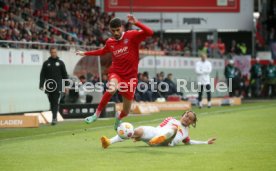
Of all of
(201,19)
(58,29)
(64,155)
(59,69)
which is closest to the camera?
(64,155)

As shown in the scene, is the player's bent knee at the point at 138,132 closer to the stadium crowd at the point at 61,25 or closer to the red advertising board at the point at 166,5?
the stadium crowd at the point at 61,25

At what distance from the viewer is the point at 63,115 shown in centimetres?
2755

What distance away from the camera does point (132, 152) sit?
45.2ft

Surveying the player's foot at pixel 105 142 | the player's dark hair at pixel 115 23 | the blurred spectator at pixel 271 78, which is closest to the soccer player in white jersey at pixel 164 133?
the player's foot at pixel 105 142

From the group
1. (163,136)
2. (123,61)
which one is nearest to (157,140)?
(163,136)

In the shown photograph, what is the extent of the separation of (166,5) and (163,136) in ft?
85.4

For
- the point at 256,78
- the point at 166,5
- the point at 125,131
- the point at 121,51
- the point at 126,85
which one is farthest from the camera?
the point at 256,78

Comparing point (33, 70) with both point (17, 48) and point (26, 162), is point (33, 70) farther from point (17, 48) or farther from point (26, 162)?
point (26, 162)

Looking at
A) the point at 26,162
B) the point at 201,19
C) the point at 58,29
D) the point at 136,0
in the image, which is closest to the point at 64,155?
the point at 26,162

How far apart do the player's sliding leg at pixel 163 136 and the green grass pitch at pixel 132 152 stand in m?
0.18

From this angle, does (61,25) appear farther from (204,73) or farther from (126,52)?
(126,52)

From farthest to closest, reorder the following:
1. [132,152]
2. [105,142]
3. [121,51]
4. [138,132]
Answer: [121,51]
[105,142]
[138,132]
[132,152]

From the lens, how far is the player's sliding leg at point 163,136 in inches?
545

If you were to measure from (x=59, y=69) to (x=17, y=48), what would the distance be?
13.6 ft
